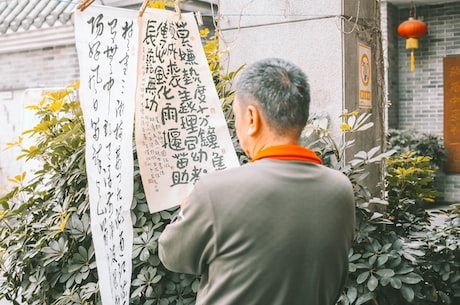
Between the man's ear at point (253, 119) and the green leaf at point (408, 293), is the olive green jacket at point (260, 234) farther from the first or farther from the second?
the green leaf at point (408, 293)

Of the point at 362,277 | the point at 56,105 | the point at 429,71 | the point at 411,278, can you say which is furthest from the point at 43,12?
the point at 411,278

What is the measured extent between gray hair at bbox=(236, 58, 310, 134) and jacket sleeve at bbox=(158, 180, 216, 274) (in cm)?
32

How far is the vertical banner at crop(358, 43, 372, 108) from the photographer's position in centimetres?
445

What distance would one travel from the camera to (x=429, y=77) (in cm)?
1299

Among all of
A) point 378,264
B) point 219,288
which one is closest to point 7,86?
point 378,264

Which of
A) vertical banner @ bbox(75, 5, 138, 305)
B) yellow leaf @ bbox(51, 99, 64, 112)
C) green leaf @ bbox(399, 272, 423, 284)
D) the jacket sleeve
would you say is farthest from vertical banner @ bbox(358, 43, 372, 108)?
the jacket sleeve

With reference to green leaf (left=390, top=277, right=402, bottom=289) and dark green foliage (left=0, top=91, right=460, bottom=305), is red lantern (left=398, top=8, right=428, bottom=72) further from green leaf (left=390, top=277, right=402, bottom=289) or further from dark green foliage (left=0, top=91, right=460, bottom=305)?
green leaf (left=390, top=277, right=402, bottom=289)

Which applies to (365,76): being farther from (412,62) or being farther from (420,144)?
(412,62)

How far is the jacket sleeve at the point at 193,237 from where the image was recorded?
1.93 metres

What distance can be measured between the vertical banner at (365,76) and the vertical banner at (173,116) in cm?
149

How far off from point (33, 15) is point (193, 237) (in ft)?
31.1

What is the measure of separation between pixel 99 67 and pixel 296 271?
169 cm

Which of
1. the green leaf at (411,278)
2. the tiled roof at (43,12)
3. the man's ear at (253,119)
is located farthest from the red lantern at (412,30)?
the man's ear at (253,119)

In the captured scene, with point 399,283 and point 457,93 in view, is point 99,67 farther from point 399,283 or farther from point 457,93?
point 457,93
